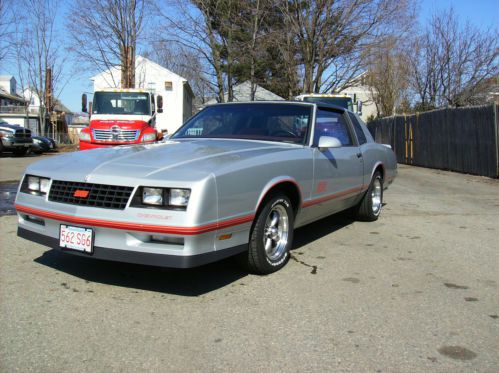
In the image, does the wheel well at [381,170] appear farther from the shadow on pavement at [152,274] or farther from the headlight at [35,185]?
the headlight at [35,185]

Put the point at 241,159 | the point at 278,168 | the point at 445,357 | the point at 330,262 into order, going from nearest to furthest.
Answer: the point at 445,357
the point at 241,159
the point at 278,168
the point at 330,262

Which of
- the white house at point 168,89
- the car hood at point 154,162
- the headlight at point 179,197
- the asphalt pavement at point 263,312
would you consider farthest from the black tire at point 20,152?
the headlight at point 179,197

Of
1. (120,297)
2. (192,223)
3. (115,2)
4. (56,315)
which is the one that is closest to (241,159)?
(192,223)

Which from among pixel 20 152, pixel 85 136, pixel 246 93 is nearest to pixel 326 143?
pixel 85 136

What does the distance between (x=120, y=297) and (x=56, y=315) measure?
51 cm

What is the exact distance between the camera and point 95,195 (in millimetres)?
3656

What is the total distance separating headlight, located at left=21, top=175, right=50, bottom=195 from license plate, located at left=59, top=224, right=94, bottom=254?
456 mm

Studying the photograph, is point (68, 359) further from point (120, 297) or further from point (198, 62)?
point (198, 62)

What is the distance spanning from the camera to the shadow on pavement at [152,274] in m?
4.02

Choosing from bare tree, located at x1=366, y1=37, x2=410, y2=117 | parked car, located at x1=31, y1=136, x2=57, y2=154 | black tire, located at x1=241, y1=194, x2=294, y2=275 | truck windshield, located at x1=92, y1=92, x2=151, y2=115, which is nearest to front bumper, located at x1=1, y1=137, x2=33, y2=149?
parked car, located at x1=31, y1=136, x2=57, y2=154

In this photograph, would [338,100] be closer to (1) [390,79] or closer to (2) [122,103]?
(2) [122,103]

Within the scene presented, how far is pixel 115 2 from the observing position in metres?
25.0

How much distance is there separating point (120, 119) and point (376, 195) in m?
9.41

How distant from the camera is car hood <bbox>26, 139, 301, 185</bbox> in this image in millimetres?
3600
